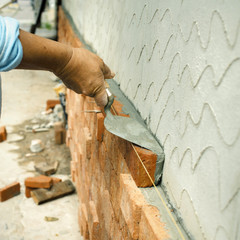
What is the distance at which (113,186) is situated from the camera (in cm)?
196

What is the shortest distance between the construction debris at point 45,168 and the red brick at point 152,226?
278 cm

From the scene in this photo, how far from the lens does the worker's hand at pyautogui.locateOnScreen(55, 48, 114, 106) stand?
1685 millimetres

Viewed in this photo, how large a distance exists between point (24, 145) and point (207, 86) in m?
4.10

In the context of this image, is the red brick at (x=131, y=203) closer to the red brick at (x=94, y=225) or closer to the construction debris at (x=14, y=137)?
the red brick at (x=94, y=225)

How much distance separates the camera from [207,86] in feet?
3.55

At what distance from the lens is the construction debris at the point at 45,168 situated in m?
4.01

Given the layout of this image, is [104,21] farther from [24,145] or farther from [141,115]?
[24,145]

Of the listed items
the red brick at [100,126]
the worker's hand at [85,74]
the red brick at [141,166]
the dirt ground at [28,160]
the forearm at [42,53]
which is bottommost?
the dirt ground at [28,160]

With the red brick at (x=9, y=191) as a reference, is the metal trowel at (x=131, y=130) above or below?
above

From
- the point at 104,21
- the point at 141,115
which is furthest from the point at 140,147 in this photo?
the point at 104,21

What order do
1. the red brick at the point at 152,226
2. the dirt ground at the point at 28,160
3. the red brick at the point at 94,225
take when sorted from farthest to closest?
the dirt ground at the point at 28,160 < the red brick at the point at 94,225 < the red brick at the point at 152,226

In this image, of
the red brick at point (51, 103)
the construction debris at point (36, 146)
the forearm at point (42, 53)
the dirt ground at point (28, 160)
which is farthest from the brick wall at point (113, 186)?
the red brick at point (51, 103)

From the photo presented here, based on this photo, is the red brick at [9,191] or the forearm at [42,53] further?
the red brick at [9,191]

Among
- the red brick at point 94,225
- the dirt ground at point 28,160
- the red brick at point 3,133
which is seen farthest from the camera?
the red brick at point 3,133
